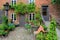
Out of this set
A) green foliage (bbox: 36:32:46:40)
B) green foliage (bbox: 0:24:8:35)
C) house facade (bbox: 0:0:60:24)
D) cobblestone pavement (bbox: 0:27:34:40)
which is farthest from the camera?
house facade (bbox: 0:0:60:24)

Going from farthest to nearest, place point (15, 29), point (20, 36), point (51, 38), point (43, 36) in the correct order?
point (15, 29) < point (20, 36) < point (43, 36) < point (51, 38)

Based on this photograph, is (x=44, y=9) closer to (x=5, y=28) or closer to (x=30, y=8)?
(x=30, y=8)

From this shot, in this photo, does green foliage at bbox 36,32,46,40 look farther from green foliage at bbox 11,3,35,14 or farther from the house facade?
the house facade

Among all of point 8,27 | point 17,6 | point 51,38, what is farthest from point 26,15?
point 51,38

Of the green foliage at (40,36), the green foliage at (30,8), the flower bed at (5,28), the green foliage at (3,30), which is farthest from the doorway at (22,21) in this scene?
the green foliage at (40,36)

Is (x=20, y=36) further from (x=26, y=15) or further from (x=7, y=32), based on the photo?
(x=26, y=15)

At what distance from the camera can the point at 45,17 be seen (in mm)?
33219

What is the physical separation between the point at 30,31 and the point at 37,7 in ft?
17.4

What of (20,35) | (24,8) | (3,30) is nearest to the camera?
(20,35)

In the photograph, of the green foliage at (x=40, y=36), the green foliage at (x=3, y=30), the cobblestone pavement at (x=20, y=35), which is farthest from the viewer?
the green foliage at (x=3, y=30)

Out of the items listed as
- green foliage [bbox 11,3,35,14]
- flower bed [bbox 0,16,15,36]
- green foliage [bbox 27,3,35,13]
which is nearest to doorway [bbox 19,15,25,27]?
green foliage [bbox 11,3,35,14]

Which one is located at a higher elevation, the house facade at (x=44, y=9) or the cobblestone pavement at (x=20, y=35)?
the house facade at (x=44, y=9)

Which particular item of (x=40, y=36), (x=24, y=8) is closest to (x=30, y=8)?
(x=24, y=8)

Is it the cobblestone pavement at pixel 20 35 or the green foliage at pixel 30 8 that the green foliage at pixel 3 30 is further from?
the green foliage at pixel 30 8
